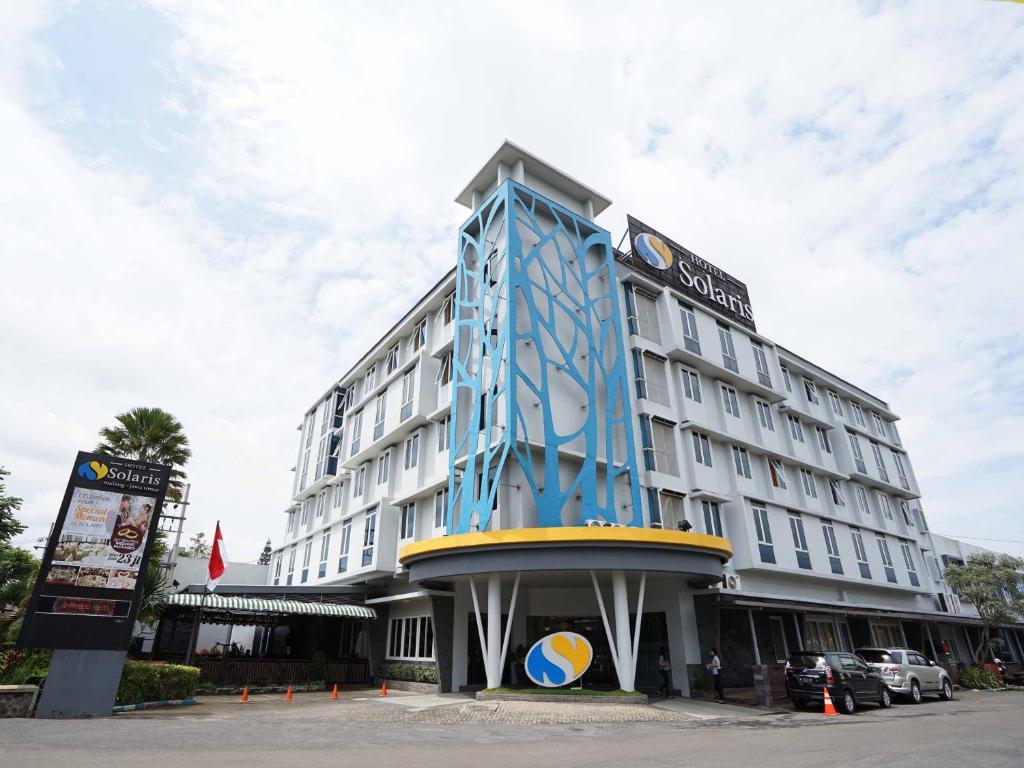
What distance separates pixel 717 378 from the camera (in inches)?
1268

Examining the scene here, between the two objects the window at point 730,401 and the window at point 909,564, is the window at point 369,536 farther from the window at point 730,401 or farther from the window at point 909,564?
the window at point 909,564

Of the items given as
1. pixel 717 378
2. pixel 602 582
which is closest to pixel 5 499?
pixel 602 582

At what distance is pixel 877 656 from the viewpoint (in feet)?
77.3

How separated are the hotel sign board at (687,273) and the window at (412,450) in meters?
13.9

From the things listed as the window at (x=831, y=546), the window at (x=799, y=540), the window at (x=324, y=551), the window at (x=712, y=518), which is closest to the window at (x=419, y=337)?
the window at (x=324, y=551)

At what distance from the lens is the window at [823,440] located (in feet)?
121

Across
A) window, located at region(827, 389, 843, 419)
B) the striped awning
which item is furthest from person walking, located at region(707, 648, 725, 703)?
window, located at region(827, 389, 843, 419)

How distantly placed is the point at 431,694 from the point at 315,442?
23.9m

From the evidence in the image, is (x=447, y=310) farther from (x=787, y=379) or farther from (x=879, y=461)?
(x=879, y=461)

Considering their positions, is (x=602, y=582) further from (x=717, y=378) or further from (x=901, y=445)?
(x=901, y=445)

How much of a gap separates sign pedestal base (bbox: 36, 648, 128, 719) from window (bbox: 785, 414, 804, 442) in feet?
108

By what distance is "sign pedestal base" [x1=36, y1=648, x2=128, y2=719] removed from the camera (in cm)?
1502

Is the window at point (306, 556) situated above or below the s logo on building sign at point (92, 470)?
above

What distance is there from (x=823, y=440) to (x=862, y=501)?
448 cm
